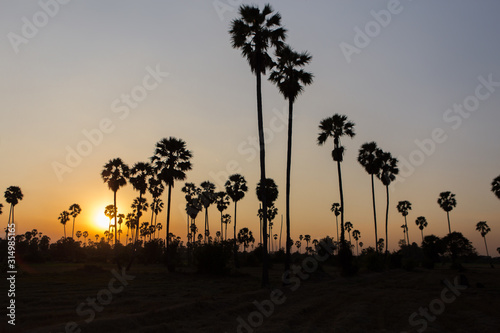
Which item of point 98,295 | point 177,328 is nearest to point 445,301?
point 177,328

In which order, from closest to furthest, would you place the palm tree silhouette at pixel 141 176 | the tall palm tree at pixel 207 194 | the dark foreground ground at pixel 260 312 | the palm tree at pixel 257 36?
the dark foreground ground at pixel 260 312 → the palm tree at pixel 257 36 → the palm tree silhouette at pixel 141 176 → the tall palm tree at pixel 207 194

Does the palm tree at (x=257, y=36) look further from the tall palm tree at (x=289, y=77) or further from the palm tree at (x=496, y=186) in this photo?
the palm tree at (x=496, y=186)

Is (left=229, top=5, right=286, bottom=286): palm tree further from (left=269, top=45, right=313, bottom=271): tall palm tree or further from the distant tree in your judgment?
the distant tree

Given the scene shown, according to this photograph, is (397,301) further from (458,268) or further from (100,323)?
(458,268)

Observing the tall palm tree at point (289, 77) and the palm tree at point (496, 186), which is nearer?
the tall palm tree at point (289, 77)

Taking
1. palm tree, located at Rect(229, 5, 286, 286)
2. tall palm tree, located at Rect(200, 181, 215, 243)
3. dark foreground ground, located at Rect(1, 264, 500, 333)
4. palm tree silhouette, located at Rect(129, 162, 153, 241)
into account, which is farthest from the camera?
tall palm tree, located at Rect(200, 181, 215, 243)

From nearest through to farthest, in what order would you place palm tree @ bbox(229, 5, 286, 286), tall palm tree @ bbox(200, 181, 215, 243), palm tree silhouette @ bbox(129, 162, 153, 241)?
1. palm tree @ bbox(229, 5, 286, 286)
2. palm tree silhouette @ bbox(129, 162, 153, 241)
3. tall palm tree @ bbox(200, 181, 215, 243)

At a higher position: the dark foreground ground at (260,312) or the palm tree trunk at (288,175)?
the palm tree trunk at (288,175)

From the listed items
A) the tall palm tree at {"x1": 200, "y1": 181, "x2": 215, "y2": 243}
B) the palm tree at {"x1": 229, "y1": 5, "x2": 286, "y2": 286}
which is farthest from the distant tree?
the palm tree at {"x1": 229, "y1": 5, "x2": 286, "y2": 286}

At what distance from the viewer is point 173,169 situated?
41562 millimetres

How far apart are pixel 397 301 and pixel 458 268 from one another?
36.4 m

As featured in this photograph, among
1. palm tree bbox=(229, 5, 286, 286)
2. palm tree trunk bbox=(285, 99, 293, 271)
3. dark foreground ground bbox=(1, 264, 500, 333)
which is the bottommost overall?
dark foreground ground bbox=(1, 264, 500, 333)


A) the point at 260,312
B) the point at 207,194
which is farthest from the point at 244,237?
the point at 260,312

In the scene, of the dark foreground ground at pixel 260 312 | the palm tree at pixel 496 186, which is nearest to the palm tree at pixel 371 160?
the palm tree at pixel 496 186
